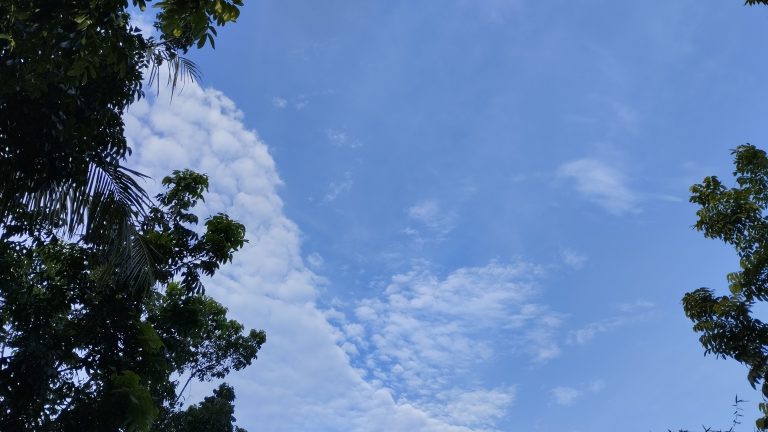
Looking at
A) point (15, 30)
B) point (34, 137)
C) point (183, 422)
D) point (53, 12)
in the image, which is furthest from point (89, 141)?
point (183, 422)

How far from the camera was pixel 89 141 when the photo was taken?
274 inches

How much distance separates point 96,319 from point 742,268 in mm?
10785

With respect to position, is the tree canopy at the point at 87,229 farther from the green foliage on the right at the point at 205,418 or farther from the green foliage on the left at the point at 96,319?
the green foliage on the right at the point at 205,418

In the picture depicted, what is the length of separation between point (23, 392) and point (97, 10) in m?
7.34

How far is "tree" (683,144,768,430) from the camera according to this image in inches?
360

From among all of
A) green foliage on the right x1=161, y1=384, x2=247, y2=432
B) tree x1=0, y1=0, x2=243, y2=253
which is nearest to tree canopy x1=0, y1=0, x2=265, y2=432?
→ tree x1=0, y1=0, x2=243, y2=253

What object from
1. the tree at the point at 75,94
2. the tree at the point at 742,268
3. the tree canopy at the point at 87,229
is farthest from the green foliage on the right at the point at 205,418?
the tree at the point at 742,268

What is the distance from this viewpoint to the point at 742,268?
9539 mm

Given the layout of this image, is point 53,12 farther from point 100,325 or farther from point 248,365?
point 248,365

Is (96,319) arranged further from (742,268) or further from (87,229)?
(742,268)

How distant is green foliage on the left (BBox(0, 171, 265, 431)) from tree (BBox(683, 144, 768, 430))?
830cm

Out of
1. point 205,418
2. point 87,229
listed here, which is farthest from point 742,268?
point 205,418

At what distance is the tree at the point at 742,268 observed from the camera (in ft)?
30.0

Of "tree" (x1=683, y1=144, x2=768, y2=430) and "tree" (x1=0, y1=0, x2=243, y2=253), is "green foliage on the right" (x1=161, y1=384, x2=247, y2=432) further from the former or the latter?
"tree" (x1=683, y1=144, x2=768, y2=430)
